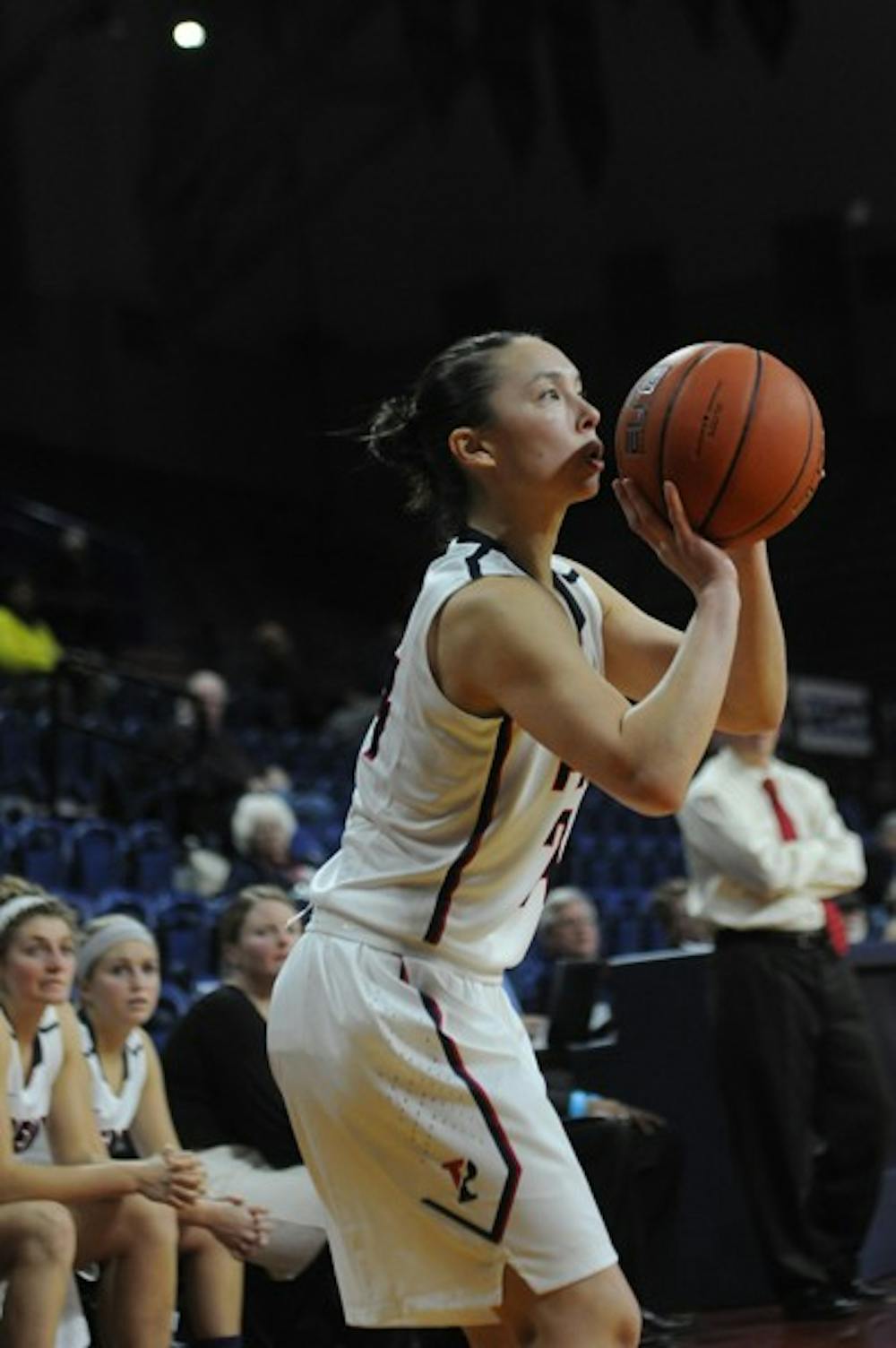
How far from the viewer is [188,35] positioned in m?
17.7

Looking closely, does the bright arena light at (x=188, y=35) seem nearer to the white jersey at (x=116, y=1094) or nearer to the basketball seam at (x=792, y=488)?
the white jersey at (x=116, y=1094)

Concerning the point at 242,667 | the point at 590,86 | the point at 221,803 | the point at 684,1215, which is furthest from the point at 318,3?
the point at 684,1215

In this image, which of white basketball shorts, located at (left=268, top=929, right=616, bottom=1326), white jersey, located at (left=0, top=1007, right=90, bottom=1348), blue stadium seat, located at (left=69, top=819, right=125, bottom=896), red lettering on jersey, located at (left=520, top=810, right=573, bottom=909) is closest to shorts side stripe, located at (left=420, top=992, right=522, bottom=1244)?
white basketball shorts, located at (left=268, top=929, right=616, bottom=1326)

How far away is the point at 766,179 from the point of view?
701 inches

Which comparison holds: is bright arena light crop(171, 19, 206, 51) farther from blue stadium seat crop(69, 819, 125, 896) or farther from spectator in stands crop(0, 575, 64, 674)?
blue stadium seat crop(69, 819, 125, 896)

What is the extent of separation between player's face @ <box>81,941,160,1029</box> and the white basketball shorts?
2297 mm

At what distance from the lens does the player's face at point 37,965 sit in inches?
173

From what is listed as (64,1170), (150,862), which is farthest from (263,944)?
(150,862)

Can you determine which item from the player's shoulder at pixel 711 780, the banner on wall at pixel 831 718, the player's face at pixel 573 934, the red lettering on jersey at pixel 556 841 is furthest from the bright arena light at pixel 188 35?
the red lettering on jersey at pixel 556 841

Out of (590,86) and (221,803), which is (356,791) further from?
(590,86)

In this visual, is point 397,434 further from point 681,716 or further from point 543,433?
point 681,716

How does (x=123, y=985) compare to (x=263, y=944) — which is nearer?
(x=123, y=985)

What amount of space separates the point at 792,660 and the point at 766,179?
3.99 m

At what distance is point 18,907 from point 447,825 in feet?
7.32
